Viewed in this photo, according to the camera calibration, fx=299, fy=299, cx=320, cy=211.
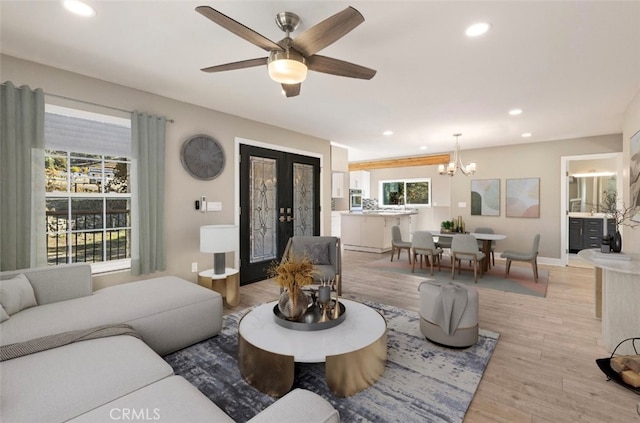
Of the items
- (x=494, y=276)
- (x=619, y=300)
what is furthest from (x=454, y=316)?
(x=494, y=276)

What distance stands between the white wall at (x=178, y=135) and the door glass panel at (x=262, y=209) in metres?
0.39

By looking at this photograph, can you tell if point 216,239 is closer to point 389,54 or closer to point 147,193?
point 147,193

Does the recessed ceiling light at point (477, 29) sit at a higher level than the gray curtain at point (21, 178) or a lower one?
higher

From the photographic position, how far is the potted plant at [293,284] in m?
2.23

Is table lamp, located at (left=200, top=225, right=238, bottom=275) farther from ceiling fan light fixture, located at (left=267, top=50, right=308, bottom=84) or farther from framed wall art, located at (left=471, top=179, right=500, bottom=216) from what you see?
framed wall art, located at (left=471, top=179, right=500, bottom=216)

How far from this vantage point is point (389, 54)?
2588 mm

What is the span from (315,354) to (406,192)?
799 centimetres

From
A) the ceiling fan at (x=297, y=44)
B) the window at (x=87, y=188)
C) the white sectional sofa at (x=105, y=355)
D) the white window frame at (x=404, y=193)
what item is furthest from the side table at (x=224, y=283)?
the white window frame at (x=404, y=193)

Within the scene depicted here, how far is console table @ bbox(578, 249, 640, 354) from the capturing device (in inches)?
94.7

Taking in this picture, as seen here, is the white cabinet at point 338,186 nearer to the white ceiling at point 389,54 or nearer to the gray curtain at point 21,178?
the white ceiling at point 389,54

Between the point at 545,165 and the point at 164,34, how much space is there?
273 inches

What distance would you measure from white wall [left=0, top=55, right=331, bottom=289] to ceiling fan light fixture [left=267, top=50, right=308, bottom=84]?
2417 mm

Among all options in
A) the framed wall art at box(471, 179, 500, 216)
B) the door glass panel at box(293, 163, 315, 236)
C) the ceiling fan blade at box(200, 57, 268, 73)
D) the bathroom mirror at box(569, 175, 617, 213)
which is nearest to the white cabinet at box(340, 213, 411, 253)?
the framed wall art at box(471, 179, 500, 216)

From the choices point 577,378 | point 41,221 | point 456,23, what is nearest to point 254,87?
point 456,23
